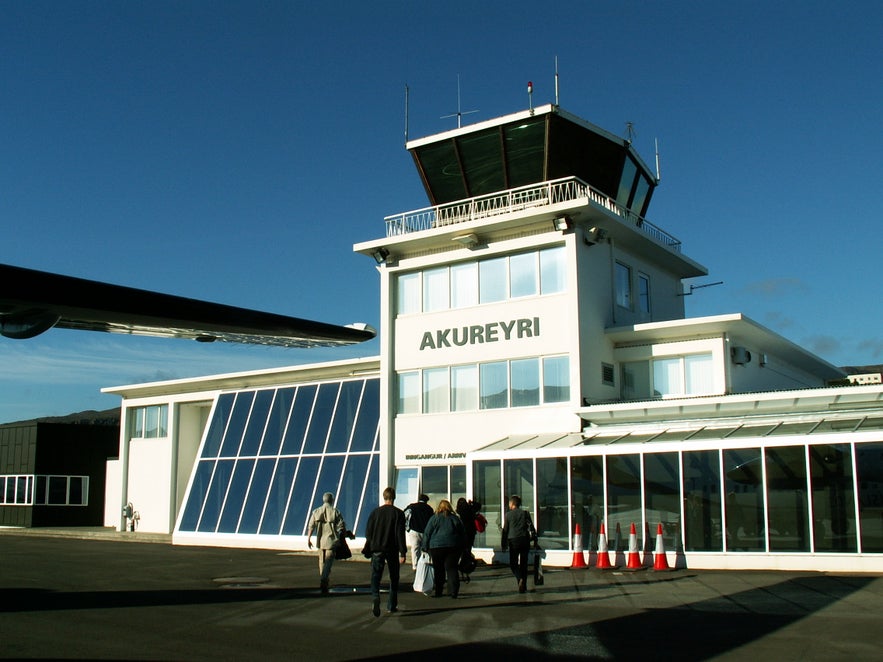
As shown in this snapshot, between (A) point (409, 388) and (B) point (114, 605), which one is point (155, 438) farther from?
(B) point (114, 605)

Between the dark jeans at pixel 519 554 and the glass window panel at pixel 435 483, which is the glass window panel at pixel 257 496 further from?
the dark jeans at pixel 519 554

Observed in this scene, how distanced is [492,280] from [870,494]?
11.1 metres

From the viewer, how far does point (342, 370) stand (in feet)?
95.1

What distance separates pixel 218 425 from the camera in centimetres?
3173

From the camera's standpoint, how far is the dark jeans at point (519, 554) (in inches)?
565

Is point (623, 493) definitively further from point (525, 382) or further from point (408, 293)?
point (408, 293)

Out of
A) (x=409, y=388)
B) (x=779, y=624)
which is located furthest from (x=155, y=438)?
(x=779, y=624)

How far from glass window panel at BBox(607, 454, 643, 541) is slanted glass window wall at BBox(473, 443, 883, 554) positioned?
22 mm

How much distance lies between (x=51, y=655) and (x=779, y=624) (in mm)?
8135

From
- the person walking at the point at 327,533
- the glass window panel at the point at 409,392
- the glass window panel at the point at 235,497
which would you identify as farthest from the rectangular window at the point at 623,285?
the glass window panel at the point at 235,497

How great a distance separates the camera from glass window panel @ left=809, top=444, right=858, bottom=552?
16.8 meters

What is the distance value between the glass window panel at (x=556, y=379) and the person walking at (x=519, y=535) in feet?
27.2

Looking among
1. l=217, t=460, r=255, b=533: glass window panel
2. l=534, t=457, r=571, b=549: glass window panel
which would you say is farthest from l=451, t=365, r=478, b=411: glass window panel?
l=217, t=460, r=255, b=533: glass window panel

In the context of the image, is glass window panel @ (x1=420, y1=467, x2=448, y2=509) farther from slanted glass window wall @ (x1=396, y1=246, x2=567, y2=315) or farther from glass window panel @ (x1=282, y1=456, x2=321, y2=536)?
slanted glass window wall @ (x1=396, y1=246, x2=567, y2=315)
